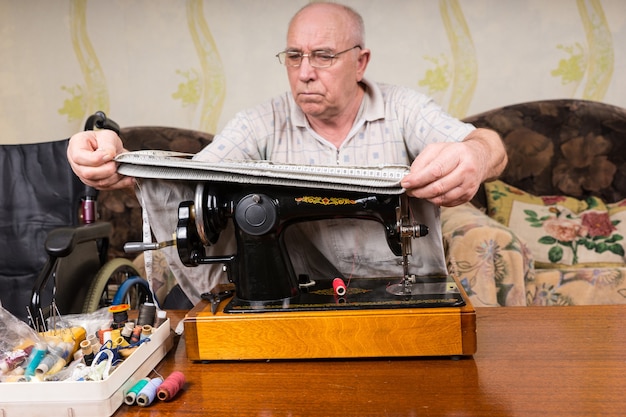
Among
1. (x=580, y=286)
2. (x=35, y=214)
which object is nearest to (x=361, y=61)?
(x=35, y=214)

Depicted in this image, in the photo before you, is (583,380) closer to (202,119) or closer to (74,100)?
(202,119)

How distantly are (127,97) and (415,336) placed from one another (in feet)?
10.0

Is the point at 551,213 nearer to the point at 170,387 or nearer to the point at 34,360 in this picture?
the point at 170,387

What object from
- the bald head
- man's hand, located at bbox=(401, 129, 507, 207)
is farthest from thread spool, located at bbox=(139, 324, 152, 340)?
the bald head

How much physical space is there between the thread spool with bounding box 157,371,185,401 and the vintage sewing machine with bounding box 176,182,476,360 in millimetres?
129

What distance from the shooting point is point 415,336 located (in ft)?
3.48

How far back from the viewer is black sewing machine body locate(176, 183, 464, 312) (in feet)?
3.78

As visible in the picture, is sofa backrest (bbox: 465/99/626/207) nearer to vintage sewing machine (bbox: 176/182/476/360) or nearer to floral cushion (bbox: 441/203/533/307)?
floral cushion (bbox: 441/203/533/307)

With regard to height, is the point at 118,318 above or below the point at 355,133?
below

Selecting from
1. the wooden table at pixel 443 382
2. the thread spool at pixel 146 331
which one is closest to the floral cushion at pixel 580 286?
the wooden table at pixel 443 382

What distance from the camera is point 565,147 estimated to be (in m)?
3.40

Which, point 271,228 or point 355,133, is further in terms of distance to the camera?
point 355,133

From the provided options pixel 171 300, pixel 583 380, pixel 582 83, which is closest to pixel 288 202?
pixel 583 380

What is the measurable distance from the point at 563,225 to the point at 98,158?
100 inches
